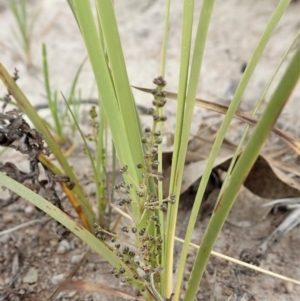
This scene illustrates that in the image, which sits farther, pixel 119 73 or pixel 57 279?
pixel 57 279

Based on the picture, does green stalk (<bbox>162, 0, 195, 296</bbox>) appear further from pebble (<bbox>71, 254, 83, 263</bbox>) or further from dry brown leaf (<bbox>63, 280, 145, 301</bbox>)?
pebble (<bbox>71, 254, 83, 263</bbox>)

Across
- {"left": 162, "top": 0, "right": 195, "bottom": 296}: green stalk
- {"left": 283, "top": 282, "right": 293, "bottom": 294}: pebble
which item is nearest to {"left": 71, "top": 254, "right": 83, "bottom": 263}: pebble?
{"left": 162, "top": 0, "right": 195, "bottom": 296}: green stalk

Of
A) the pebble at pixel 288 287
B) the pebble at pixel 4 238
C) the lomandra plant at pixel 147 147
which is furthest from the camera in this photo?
the pebble at pixel 4 238

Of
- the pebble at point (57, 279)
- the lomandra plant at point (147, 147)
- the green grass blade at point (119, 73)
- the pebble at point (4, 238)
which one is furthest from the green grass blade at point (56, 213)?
the pebble at point (4, 238)

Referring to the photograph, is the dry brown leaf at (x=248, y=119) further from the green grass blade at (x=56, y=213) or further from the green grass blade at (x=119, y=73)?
the green grass blade at (x=56, y=213)

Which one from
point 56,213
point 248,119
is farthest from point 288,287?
point 56,213

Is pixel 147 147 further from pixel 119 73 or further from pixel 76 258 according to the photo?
pixel 76 258
